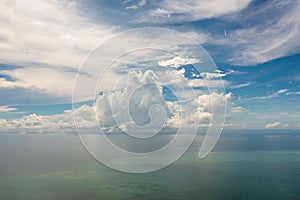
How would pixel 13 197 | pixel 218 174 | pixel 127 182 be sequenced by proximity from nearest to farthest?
pixel 13 197 → pixel 127 182 → pixel 218 174

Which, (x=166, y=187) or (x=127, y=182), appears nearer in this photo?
(x=166, y=187)

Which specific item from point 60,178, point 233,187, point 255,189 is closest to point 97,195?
point 60,178

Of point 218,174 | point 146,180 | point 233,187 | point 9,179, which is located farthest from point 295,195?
point 9,179

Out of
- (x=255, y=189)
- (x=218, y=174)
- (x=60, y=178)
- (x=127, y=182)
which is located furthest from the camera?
(x=218, y=174)

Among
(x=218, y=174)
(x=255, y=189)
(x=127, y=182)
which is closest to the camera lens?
(x=255, y=189)

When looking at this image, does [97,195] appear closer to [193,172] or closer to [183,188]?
[183,188]

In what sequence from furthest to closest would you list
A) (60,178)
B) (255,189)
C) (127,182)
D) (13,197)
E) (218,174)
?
(218,174)
(60,178)
(127,182)
(255,189)
(13,197)

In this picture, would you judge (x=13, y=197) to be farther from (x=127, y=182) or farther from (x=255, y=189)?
(x=255, y=189)

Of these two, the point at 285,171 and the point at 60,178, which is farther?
the point at 285,171
